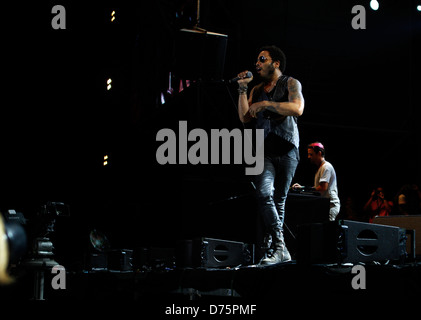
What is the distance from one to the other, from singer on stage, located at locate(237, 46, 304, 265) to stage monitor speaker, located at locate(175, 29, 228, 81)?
206 cm

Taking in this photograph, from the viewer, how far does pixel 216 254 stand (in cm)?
565

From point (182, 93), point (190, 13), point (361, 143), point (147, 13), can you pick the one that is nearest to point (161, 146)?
point (182, 93)

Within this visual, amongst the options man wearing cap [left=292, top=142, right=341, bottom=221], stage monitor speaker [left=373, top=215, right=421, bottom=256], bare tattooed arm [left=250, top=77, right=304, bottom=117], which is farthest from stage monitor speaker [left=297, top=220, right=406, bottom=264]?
man wearing cap [left=292, top=142, right=341, bottom=221]

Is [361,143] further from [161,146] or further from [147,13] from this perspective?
[147,13]

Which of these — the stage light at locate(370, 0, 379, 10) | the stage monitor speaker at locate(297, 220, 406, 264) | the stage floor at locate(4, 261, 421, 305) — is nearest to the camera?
the stage floor at locate(4, 261, 421, 305)

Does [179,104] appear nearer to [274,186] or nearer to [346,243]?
[274,186]

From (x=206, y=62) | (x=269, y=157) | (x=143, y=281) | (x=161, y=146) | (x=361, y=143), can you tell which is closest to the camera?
(x=269, y=157)

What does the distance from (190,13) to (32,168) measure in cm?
548

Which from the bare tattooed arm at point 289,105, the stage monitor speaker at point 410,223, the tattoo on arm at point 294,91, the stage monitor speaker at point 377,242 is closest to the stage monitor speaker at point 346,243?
the stage monitor speaker at point 377,242

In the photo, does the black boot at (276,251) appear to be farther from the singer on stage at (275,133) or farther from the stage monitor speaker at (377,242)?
the stage monitor speaker at (377,242)

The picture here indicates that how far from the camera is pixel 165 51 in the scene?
8.98m

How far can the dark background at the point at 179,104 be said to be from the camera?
9012 mm

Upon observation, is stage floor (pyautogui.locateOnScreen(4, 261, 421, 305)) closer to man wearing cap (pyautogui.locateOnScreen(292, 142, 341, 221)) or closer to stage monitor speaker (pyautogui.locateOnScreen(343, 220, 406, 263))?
stage monitor speaker (pyautogui.locateOnScreen(343, 220, 406, 263))

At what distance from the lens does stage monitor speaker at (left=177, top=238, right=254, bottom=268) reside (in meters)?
5.54
